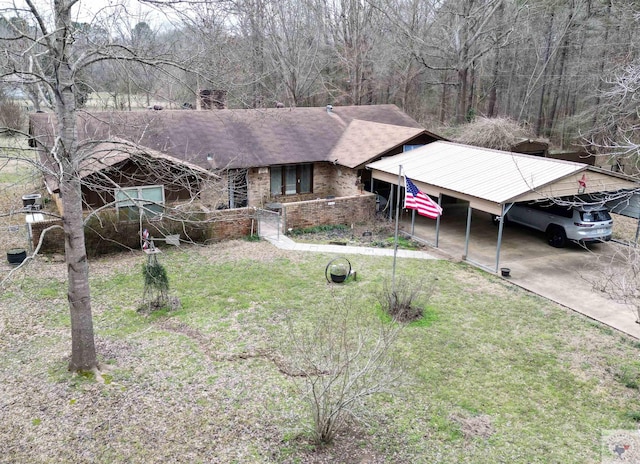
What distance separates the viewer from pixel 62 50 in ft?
23.5

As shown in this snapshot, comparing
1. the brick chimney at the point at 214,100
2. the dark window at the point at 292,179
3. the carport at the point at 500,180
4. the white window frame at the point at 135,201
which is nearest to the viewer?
the white window frame at the point at 135,201

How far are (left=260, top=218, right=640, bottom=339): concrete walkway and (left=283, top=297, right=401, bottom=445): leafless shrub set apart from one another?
4640 millimetres

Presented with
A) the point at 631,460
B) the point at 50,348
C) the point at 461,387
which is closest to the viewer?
the point at 631,460

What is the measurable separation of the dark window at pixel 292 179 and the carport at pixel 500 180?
4.06m

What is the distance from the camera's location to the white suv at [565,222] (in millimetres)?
16344

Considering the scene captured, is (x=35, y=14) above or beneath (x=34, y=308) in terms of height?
above

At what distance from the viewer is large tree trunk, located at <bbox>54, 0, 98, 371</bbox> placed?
716cm

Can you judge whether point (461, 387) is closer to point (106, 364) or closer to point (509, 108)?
point (106, 364)

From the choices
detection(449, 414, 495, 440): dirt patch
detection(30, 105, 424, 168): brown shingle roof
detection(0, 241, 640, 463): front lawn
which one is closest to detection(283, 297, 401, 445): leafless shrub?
detection(0, 241, 640, 463): front lawn

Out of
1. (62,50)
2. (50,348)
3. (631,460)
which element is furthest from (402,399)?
(62,50)

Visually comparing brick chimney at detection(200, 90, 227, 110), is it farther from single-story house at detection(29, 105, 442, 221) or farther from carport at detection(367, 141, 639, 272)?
carport at detection(367, 141, 639, 272)

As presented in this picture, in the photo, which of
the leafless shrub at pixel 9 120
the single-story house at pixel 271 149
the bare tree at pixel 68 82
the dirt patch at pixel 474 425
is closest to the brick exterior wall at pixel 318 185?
the single-story house at pixel 271 149

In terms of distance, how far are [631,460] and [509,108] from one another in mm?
36205

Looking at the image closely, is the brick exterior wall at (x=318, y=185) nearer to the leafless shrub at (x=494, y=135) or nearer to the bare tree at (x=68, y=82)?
the leafless shrub at (x=494, y=135)
